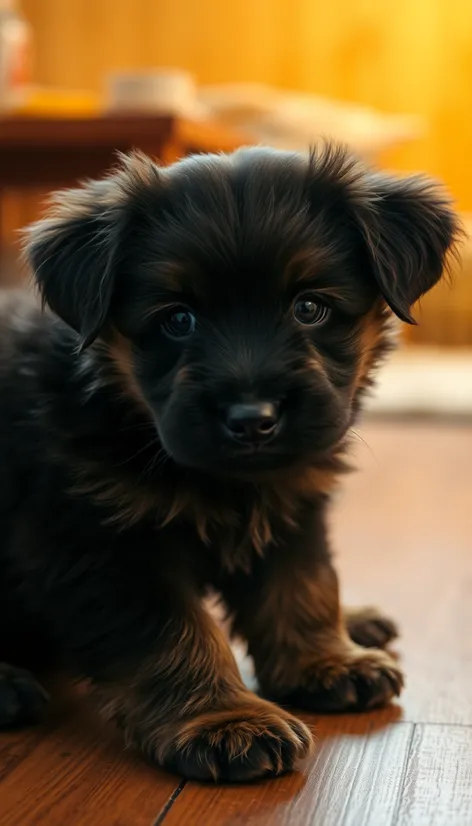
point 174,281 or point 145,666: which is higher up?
point 174,281

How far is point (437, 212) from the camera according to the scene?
211 cm

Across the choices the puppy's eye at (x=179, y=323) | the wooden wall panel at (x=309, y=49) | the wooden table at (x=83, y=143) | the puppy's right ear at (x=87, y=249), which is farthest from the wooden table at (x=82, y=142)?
the wooden wall panel at (x=309, y=49)

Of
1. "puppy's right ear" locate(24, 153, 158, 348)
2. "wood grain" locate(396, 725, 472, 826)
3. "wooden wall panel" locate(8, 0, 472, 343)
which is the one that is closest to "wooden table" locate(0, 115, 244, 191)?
"puppy's right ear" locate(24, 153, 158, 348)

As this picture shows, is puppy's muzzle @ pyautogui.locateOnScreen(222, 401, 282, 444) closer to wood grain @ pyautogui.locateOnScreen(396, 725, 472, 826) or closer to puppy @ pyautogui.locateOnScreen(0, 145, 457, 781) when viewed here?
puppy @ pyautogui.locateOnScreen(0, 145, 457, 781)

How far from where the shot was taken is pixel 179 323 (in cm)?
194

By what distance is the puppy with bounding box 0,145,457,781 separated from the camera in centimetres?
183

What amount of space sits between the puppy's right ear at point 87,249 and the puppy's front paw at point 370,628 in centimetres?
88

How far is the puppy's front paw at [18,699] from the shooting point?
2041mm

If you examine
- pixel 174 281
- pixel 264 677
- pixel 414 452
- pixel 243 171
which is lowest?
pixel 414 452

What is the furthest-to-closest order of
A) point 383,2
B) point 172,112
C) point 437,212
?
1. point 383,2
2. point 172,112
3. point 437,212

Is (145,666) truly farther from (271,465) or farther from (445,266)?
(445,266)

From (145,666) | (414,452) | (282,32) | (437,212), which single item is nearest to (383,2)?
(282,32)

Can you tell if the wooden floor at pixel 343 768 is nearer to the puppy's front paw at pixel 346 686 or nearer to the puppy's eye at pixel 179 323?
the puppy's front paw at pixel 346 686

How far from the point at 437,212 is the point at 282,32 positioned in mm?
7110
